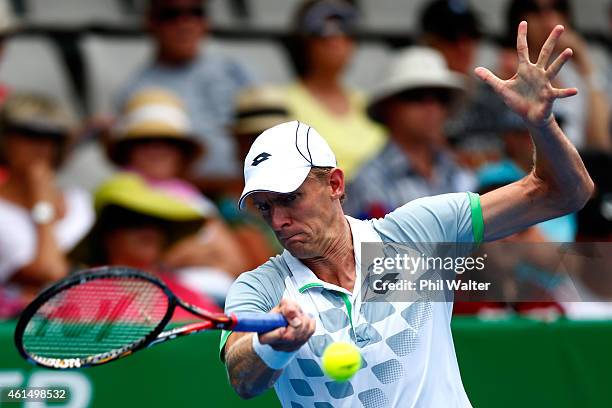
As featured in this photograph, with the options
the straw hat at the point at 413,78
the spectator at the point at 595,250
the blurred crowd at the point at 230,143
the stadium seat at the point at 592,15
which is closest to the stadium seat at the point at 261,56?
the blurred crowd at the point at 230,143

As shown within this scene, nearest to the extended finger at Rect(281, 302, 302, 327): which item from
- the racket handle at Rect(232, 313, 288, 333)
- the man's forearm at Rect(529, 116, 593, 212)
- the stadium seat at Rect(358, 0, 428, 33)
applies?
the racket handle at Rect(232, 313, 288, 333)

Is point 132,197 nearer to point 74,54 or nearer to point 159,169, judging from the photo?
point 159,169

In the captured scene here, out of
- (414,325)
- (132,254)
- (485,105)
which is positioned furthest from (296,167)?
(485,105)

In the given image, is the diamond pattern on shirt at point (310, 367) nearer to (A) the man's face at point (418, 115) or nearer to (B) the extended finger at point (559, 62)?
(B) the extended finger at point (559, 62)

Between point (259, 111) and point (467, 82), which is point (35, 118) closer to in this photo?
point (259, 111)

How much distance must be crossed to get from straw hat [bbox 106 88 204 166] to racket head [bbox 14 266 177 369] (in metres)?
3.00

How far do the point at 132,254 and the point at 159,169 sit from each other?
0.94m

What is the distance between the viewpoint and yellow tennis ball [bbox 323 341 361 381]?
3.55m

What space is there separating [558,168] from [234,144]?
3.84 metres

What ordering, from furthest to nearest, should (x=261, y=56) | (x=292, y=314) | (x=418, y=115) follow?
(x=261, y=56)
(x=418, y=115)
(x=292, y=314)

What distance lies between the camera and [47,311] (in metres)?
4.09

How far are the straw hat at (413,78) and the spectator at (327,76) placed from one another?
0.28 metres

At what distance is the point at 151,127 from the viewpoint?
23.7ft

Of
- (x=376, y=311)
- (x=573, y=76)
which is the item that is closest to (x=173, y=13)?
(x=573, y=76)
